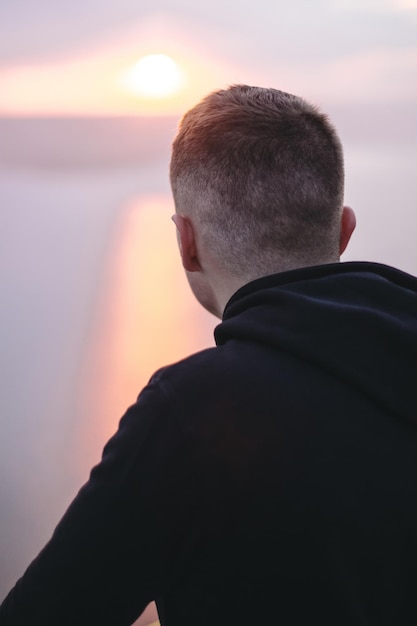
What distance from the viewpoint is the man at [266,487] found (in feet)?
2.26

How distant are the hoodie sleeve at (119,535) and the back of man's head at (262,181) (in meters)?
0.24

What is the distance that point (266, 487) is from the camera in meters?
0.68

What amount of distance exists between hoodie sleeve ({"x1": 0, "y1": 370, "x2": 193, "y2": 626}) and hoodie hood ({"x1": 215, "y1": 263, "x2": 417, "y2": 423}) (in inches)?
5.2

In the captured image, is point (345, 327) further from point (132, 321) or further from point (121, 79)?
point (121, 79)

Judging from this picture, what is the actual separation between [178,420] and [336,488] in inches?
6.5

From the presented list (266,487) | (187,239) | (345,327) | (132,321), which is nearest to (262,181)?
(187,239)

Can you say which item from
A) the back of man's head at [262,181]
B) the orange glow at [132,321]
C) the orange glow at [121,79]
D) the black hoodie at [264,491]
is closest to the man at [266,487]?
the black hoodie at [264,491]

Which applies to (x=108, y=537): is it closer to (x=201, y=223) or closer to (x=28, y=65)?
(x=201, y=223)

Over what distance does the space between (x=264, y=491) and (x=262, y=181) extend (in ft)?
1.24

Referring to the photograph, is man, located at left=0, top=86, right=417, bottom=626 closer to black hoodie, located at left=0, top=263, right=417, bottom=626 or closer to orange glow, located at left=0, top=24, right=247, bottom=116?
black hoodie, located at left=0, top=263, right=417, bottom=626

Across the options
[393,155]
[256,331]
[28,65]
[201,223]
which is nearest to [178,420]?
[256,331]

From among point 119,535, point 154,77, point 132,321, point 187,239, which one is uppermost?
point 154,77

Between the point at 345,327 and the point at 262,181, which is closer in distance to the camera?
the point at 345,327

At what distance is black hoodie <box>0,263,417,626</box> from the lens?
0.69 metres
